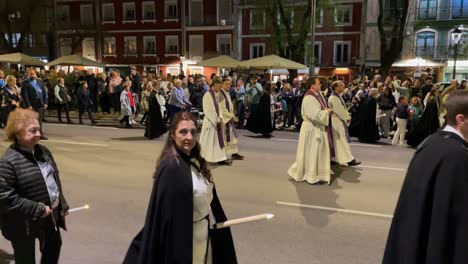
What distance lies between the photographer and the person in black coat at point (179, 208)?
2996 mm

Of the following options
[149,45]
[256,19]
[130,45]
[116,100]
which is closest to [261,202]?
[116,100]

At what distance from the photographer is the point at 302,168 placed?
858 cm

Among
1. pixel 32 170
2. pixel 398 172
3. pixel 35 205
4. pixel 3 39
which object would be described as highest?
pixel 3 39

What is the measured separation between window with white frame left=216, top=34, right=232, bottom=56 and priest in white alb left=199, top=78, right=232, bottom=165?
116 ft

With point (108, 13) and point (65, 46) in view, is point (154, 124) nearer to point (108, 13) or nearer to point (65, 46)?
point (108, 13)

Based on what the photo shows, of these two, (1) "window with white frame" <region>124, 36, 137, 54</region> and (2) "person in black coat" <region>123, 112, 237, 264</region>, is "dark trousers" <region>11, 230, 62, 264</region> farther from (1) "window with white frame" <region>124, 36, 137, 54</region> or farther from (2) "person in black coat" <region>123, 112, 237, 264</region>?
(1) "window with white frame" <region>124, 36, 137, 54</region>

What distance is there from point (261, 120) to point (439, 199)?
12.3 meters

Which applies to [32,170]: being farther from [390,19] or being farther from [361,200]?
[390,19]

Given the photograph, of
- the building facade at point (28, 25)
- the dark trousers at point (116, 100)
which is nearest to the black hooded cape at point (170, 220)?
the dark trousers at point (116, 100)

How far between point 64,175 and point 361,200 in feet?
18.4

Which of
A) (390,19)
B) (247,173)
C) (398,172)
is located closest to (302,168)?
(247,173)

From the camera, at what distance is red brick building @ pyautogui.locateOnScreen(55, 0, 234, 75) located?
148ft

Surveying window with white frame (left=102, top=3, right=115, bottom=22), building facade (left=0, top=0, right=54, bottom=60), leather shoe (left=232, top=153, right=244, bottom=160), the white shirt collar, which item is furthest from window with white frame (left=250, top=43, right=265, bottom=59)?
the white shirt collar

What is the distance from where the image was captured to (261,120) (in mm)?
15047
